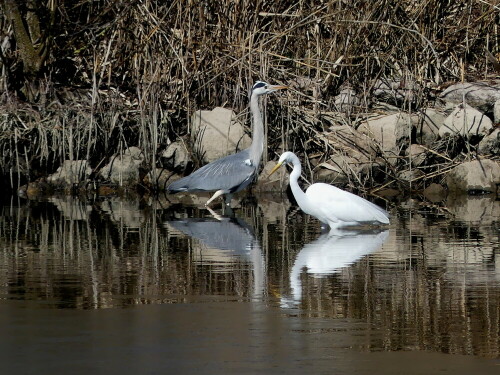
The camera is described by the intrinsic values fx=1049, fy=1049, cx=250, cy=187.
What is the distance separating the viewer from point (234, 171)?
546 inches

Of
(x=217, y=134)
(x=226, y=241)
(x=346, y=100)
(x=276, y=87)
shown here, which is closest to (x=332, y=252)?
(x=226, y=241)

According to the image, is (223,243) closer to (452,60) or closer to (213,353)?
(213,353)

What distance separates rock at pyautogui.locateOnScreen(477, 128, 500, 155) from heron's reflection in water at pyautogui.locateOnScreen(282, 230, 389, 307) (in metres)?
4.73

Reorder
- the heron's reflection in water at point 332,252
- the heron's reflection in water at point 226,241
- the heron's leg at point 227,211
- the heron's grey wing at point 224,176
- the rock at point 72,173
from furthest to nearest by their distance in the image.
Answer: the rock at point 72,173, the heron's grey wing at point 224,176, the heron's leg at point 227,211, the heron's reflection in water at point 226,241, the heron's reflection in water at point 332,252

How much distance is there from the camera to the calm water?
565 centimetres

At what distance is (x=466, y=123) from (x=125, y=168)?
203 inches

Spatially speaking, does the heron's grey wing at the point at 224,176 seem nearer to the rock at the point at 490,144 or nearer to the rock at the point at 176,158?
the rock at the point at 176,158

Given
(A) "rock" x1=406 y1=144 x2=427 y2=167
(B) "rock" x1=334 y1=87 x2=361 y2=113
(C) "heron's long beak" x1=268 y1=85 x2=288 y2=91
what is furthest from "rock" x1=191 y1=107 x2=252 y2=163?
(A) "rock" x1=406 y1=144 x2=427 y2=167

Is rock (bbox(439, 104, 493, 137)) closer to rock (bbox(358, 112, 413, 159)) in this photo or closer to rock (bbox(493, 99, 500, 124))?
rock (bbox(493, 99, 500, 124))

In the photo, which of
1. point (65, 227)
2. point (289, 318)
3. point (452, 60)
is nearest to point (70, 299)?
point (289, 318)

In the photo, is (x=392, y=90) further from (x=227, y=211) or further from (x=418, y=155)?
(x=227, y=211)

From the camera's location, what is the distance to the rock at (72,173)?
15.8m

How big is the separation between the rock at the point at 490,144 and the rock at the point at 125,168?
16.8ft

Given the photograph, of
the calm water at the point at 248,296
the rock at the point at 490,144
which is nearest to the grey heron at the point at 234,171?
the calm water at the point at 248,296
